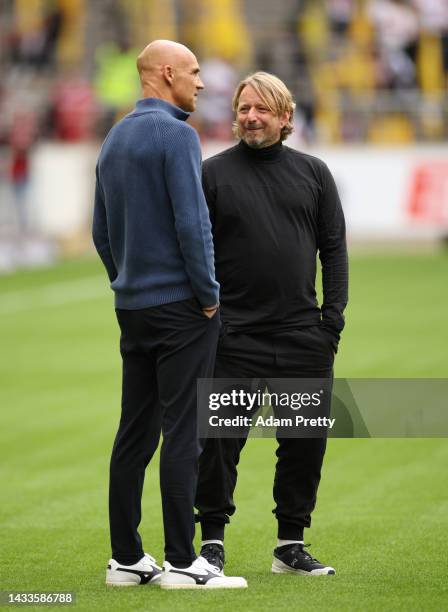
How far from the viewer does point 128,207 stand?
554 centimetres

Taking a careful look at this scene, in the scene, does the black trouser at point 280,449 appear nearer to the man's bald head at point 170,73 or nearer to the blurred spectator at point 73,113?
the man's bald head at point 170,73

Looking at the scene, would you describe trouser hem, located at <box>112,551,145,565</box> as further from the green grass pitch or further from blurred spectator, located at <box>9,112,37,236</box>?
blurred spectator, located at <box>9,112,37,236</box>

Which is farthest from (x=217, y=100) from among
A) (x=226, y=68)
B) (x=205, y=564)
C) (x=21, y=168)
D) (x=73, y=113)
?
(x=205, y=564)

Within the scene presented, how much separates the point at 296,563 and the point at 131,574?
0.73 meters

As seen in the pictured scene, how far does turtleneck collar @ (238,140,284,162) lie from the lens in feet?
20.0

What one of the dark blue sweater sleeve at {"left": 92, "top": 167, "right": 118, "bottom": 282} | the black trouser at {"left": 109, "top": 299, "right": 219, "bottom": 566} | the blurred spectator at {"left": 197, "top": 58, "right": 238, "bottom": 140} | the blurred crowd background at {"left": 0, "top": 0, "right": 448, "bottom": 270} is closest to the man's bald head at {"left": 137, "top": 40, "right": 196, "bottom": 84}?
the dark blue sweater sleeve at {"left": 92, "top": 167, "right": 118, "bottom": 282}

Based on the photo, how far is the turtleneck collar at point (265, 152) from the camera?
6.09 metres

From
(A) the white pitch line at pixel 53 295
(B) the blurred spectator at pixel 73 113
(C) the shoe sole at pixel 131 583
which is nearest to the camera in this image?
(C) the shoe sole at pixel 131 583

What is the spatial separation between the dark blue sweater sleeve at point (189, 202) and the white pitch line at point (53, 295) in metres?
12.8

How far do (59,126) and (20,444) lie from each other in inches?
692

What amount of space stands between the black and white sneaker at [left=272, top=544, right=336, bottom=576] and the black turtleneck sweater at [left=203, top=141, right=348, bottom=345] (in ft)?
3.00

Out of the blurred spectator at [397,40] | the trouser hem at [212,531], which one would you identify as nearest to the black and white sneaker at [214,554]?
the trouser hem at [212,531]

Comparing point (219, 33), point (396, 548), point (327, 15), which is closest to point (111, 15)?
point (219, 33)

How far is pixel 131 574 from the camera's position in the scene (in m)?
5.81
